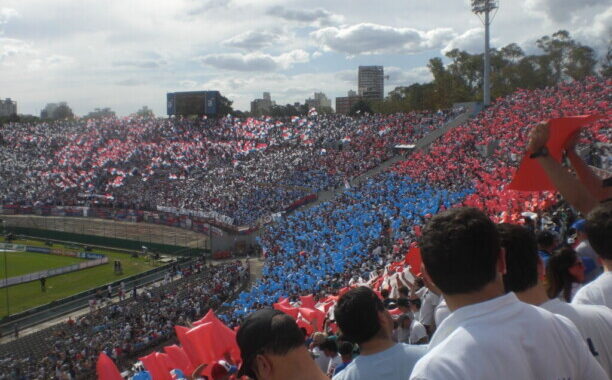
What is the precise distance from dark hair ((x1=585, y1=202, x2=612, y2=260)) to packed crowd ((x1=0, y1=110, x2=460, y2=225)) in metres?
29.7

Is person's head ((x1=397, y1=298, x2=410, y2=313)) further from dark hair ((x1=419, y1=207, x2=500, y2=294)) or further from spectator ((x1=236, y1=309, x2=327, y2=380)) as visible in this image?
dark hair ((x1=419, y1=207, x2=500, y2=294))

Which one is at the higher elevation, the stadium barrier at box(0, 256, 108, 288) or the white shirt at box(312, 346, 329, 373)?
the white shirt at box(312, 346, 329, 373)

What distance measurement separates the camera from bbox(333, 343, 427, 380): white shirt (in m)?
2.25

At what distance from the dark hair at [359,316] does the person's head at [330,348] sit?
1.76 metres

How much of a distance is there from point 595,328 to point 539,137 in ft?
3.85

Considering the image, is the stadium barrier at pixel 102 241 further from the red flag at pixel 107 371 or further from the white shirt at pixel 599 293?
the white shirt at pixel 599 293

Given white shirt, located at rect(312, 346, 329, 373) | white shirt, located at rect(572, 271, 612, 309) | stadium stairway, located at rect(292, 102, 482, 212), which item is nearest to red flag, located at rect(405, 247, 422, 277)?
white shirt, located at rect(312, 346, 329, 373)

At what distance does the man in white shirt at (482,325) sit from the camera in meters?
1.42

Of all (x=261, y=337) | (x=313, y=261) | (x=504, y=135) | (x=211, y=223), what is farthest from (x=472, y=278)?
(x=211, y=223)

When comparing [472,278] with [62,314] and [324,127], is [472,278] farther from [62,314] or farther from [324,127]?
[324,127]

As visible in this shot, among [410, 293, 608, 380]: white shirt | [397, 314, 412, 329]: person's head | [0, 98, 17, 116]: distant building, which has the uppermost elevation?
[0, 98, 17, 116]: distant building

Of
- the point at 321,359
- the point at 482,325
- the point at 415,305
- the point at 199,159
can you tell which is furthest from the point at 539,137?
the point at 199,159

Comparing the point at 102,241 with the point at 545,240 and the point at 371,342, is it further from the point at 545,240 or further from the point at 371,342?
the point at 371,342

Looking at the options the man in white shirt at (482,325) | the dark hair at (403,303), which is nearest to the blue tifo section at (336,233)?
the dark hair at (403,303)
